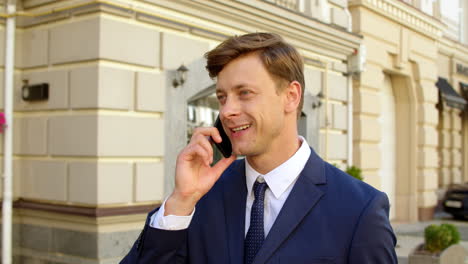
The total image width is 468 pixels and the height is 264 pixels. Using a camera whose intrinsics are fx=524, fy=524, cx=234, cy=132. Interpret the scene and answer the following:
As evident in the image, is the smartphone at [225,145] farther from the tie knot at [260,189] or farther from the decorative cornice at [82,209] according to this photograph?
the decorative cornice at [82,209]

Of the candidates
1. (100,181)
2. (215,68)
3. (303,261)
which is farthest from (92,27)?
(303,261)

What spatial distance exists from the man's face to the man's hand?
9cm

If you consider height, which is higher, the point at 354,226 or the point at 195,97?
the point at 195,97

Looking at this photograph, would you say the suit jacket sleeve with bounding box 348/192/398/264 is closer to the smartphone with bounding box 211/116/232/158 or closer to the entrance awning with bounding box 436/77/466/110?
the smartphone with bounding box 211/116/232/158

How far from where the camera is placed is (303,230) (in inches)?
73.5

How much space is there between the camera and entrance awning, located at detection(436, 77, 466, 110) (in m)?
14.4

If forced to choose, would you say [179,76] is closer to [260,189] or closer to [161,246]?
[260,189]

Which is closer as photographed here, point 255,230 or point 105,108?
point 255,230

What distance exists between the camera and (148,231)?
6.30ft

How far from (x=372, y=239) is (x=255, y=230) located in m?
0.43

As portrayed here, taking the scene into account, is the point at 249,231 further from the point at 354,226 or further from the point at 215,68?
the point at 215,68

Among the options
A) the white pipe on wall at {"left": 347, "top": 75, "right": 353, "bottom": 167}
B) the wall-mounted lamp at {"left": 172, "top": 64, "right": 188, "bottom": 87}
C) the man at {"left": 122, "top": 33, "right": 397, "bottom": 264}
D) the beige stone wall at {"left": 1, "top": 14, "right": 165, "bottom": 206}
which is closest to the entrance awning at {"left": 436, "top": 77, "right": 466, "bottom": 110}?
the white pipe on wall at {"left": 347, "top": 75, "right": 353, "bottom": 167}

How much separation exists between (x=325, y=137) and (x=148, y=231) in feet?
25.5

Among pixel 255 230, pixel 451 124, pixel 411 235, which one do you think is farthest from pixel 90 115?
pixel 451 124
